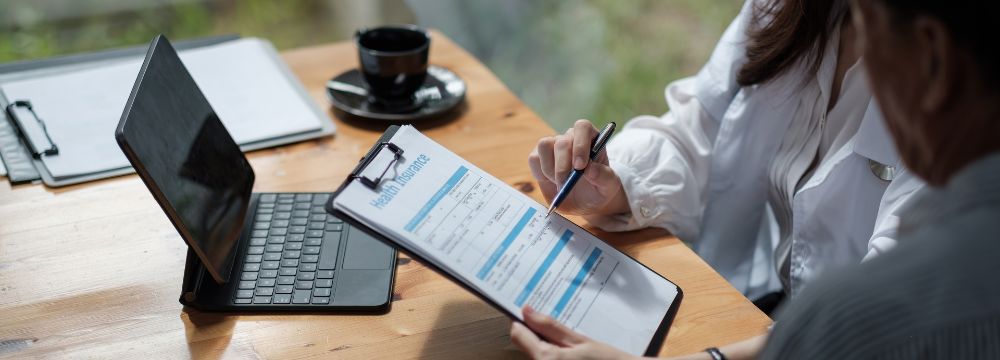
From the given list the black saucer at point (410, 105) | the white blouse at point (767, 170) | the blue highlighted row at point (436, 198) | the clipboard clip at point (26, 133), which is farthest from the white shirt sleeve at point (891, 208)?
the clipboard clip at point (26, 133)

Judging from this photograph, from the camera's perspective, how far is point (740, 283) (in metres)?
1.28

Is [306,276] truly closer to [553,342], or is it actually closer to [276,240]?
[276,240]

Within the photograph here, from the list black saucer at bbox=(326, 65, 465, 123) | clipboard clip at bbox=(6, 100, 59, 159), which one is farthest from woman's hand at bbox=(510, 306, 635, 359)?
clipboard clip at bbox=(6, 100, 59, 159)

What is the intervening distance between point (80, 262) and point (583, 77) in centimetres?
213

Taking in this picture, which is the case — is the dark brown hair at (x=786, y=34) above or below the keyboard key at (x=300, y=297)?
above

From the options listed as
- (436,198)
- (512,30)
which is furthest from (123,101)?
(512,30)

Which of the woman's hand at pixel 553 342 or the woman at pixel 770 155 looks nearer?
the woman's hand at pixel 553 342

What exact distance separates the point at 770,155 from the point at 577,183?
33cm

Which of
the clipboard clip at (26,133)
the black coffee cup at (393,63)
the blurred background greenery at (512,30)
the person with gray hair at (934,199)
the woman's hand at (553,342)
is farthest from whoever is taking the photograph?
the blurred background greenery at (512,30)

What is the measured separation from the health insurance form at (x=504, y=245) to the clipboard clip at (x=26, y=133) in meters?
0.49

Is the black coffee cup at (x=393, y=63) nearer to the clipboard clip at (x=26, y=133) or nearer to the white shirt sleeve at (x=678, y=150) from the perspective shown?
the white shirt sleeve at (x=678, y=150)

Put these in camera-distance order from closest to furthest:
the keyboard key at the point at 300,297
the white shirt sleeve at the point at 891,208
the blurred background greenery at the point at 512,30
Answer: the keyboard key at the point at 300,297 < the white shirt sleeve at the point at 891,208 < the blurred background greenery at the point at 512,30

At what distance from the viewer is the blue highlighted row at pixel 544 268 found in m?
0.76

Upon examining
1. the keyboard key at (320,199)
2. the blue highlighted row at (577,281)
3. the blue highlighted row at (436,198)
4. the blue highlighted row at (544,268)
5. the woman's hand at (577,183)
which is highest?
the blue highlighted row at (436,198)
